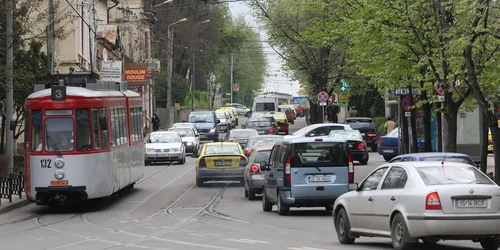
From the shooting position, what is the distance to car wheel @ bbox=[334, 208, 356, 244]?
53.6ft

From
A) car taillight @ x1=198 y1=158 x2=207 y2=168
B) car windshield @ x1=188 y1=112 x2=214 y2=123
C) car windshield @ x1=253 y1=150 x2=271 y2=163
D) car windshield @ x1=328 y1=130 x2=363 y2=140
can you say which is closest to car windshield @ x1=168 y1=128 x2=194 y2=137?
car windshield @ x1=328 y1=130 x2=363 y2=140

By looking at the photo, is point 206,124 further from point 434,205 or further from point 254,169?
point 434,205

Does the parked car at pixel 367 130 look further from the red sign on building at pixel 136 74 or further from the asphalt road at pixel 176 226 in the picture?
the asphalt road at pixel 176 226

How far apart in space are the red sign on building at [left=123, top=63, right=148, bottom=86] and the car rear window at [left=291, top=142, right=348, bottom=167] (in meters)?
42.2

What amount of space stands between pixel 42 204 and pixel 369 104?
52.2 m

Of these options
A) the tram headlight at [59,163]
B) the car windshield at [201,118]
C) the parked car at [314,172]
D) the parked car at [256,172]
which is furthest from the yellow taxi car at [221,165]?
the car windshield at [201,118]

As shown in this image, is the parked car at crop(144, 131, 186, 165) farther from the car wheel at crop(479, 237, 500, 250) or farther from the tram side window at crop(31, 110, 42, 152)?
the car wheel at crop(479, 237, 500, 250)

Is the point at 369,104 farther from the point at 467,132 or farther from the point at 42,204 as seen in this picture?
the point at 42,204

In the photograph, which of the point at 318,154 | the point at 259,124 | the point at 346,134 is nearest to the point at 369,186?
the point at 318,154

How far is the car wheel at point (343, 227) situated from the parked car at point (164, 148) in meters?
29.8

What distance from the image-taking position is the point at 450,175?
Result: 1433cm

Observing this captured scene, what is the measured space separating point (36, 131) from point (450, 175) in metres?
13.2

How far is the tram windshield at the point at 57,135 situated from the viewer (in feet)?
81.3

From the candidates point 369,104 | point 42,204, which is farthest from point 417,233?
point 369,104
